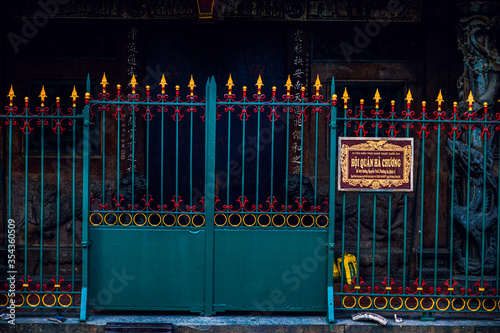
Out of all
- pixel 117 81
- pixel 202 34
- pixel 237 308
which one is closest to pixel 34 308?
pixel 237 308

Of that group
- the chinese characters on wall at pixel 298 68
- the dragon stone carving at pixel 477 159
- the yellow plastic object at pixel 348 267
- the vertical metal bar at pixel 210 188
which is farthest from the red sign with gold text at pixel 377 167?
the chinese characters on wall at pixel 298 68

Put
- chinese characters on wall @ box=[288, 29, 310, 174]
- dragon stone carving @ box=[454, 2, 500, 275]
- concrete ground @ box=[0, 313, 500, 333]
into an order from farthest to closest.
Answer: chinese characters on wall @ box=[288, 29, 310, 174]
dragon stone carving @ box=[454, 2, 500, 275]
concrete ground @ box=[0, 313, 500, 333]

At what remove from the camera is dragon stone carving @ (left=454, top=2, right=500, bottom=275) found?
273 inches

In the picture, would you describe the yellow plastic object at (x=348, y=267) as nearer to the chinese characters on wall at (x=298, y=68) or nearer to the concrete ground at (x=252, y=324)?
the chinese characters on wall at (x=298, y=68)

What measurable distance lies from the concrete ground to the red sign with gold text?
1.50 metres

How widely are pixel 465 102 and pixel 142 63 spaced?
4.60m

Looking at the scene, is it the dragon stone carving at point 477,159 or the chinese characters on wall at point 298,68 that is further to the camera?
the chinese characters on wall at point 298,68

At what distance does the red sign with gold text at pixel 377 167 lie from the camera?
6602mm

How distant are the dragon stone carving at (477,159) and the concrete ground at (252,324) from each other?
0.69 m

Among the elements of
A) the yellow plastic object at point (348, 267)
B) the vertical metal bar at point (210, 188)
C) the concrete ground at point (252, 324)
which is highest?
the vertical metal bar at point (210, 188)

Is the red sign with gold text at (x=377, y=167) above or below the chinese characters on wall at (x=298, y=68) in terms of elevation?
below

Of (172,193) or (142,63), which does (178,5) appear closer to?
(142,63)

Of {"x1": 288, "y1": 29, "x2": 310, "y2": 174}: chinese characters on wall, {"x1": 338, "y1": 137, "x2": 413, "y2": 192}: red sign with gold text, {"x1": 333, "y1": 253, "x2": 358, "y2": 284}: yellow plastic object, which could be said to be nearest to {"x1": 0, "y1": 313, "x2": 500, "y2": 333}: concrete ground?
{"x1": 338, "y1": 137, "x2": 413, "y2": 192}: red sign with gold text

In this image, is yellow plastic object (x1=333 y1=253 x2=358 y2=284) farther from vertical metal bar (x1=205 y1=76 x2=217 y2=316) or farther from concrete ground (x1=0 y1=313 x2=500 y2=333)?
vertical metal bar (x1=205 y1=76 x2=217 y2=316)
